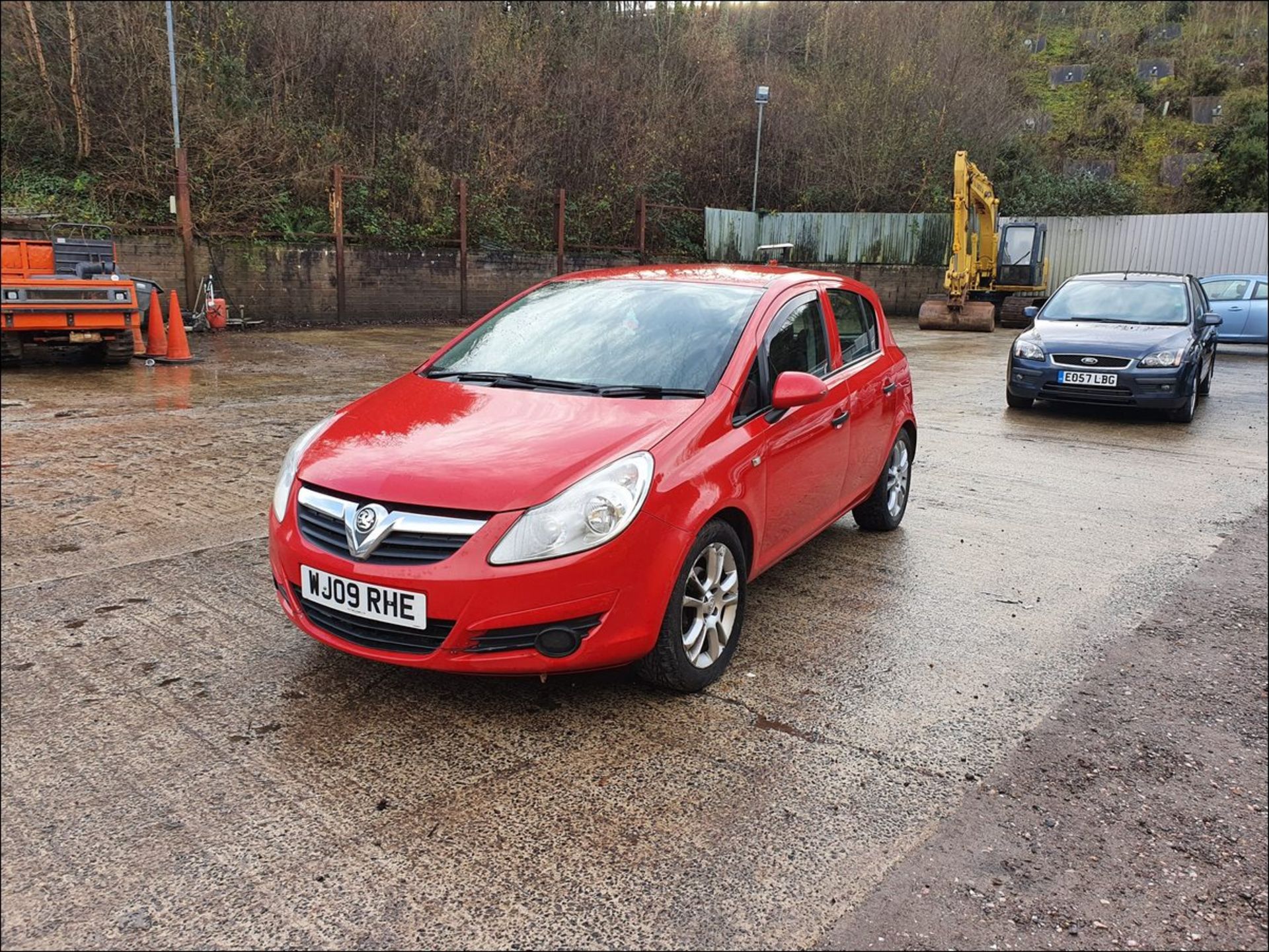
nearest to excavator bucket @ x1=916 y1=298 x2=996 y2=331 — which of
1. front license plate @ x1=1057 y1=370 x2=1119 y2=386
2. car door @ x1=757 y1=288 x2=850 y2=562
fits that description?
front license plate @ x1=1057 y1=370 x2=1119 y2=386

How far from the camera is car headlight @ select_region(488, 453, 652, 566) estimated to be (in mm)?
3039

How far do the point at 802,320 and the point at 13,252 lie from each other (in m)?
10.9

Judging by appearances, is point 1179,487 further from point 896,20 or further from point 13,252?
point 896,20

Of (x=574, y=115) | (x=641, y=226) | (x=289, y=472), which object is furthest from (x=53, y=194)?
(x=289, y=472)

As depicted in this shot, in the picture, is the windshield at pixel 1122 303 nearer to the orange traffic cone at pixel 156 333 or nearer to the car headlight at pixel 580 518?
the car headlight at pixel 580 518

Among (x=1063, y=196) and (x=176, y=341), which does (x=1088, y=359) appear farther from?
(x=1063, y=196)

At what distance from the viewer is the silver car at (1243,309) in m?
17.5

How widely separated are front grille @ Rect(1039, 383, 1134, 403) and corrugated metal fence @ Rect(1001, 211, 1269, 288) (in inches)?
680

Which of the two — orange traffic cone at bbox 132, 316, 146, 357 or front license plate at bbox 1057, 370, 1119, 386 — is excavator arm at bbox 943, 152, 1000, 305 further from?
orange traffic cone at bbox 132, 316, 146, 357

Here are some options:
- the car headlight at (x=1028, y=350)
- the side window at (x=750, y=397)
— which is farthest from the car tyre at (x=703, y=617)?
the car headlight at (x=1028, y=350)

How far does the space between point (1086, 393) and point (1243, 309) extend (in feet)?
34.8

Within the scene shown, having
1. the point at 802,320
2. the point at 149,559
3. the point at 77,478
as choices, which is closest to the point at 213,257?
the point at 77,478

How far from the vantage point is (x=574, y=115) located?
2447 centimetres

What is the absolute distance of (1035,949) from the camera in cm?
227
